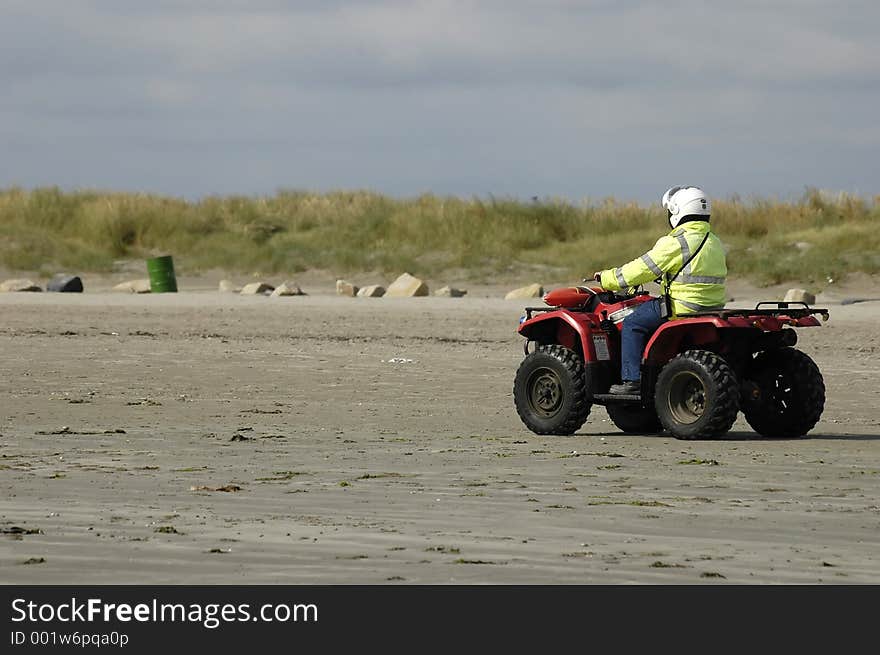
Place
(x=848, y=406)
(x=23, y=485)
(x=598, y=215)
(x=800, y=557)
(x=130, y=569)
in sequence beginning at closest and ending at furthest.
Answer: (x=130, y=569) → (x=800, y=557) → (x=23, y=485) → (x=848, y=406) → (x=598, y=215)

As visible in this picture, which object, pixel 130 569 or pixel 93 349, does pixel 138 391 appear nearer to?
pixel 93 349

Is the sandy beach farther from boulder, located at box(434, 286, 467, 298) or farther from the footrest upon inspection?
boulder, located at box(434, 286, 467, 298)

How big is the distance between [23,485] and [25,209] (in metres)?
32.5

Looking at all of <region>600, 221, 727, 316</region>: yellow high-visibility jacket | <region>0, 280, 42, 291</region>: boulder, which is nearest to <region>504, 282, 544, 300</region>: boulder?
<region>0, 280, 42, 291</region>: boulder

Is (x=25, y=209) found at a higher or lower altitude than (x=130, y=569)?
higher

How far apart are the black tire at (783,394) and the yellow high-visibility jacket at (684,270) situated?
626 millimetres

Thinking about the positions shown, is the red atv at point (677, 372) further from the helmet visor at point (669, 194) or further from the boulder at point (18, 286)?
the boulder at point (18, 286)

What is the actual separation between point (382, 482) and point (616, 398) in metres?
3.37

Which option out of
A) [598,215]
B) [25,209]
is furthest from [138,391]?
[25,209]

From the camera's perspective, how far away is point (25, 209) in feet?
133


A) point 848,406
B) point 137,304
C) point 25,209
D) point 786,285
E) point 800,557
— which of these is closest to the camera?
point 800,557

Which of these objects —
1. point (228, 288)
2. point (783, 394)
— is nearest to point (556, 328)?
point (783, 394)

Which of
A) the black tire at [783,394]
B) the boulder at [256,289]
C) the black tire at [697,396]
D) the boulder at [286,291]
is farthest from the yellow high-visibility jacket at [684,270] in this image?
the boulder at [256,289]
